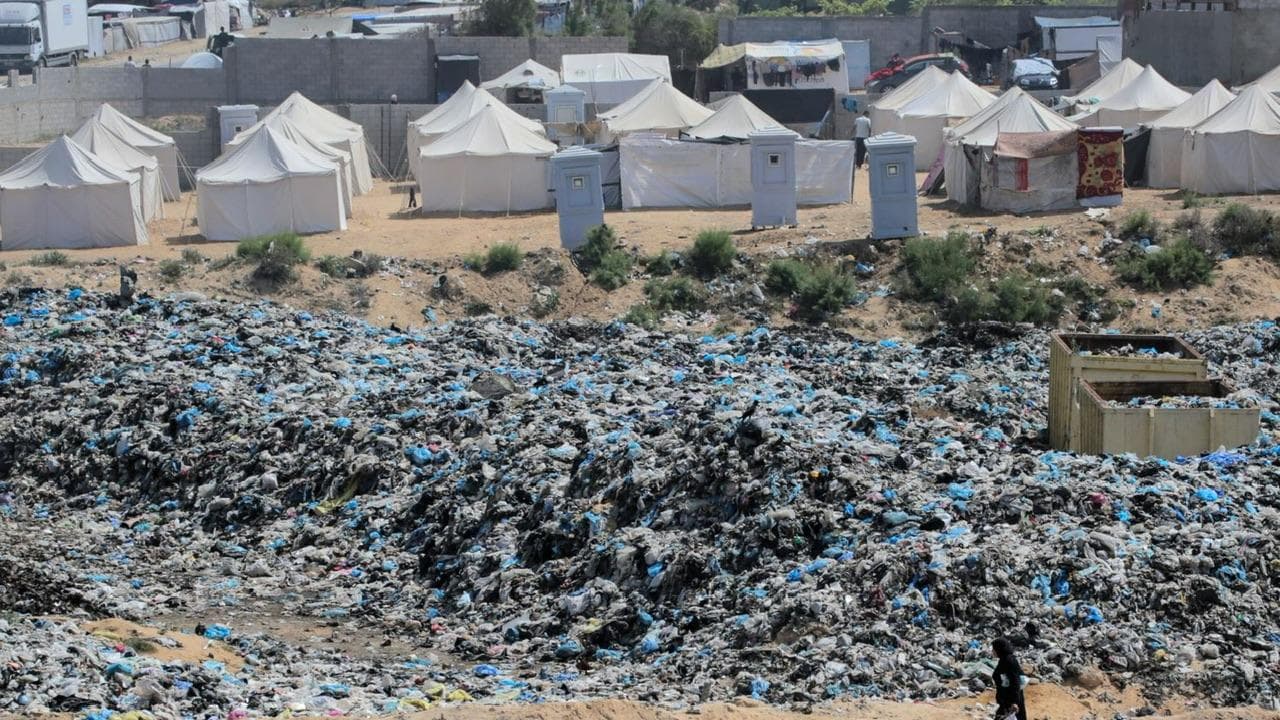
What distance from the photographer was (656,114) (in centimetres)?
3375

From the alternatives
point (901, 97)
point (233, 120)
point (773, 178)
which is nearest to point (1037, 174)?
point (773, 178)

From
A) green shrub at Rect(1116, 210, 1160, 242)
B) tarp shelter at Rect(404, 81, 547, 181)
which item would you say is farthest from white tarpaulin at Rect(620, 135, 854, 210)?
green shrub at Rect(1116, 210, 1160, 242)

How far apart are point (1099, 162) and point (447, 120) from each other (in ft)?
41.5

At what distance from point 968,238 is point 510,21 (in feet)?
94.1

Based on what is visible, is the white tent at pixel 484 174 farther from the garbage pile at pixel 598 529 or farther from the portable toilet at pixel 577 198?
the garbage pile at pixel 598 529

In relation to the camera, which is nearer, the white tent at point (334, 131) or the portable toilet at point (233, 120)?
the white tent at point (334, 131)

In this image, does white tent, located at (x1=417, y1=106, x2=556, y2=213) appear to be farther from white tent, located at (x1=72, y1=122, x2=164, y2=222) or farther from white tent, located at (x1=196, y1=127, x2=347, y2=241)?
white tent, located at (x1=72, y1=122, x2=164, y2=222)

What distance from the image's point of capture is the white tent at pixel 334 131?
3347 centimetres

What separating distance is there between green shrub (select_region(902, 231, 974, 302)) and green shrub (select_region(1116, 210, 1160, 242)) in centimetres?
217

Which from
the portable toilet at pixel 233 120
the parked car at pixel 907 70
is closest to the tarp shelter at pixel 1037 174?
the portable toilet at pixel 233 120

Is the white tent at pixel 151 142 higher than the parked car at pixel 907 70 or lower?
lower

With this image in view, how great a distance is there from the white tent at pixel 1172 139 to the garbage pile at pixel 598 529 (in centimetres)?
934

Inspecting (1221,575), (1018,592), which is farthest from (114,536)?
(1221,575)

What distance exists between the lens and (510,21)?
168ft
